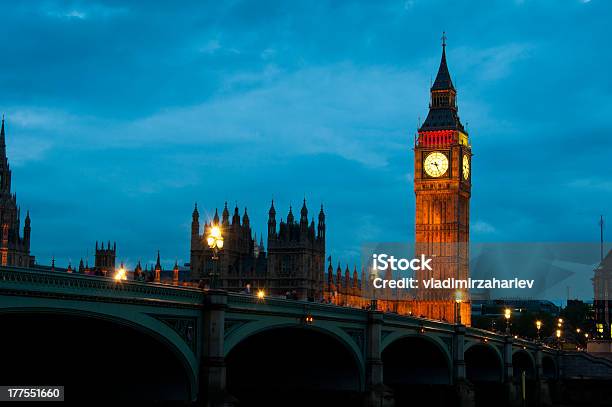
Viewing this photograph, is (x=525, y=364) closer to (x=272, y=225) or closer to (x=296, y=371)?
(x=272, y=225)

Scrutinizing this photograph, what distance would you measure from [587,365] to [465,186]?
6453 centimetres

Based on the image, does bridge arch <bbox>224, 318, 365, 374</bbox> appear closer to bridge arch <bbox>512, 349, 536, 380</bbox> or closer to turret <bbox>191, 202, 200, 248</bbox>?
bridge arch <bbox>512, 349, 536, 380</bbox>

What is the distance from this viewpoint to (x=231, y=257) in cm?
16388

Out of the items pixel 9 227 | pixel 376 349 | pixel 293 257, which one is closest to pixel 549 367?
pixel 293 257

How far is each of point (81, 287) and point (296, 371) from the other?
33066 mm

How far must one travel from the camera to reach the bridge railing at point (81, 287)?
112 ft

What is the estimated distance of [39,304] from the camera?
115ft

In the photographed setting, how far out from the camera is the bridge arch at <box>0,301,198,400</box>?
3706 centimetres

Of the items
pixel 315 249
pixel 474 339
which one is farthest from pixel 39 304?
pixel 315 249

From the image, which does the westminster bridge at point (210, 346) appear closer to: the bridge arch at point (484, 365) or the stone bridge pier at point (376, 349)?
the stone bridge pier at point (376, 349)

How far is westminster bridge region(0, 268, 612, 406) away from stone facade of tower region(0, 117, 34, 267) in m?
91.4

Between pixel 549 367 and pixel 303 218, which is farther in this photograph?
pixel 303 218

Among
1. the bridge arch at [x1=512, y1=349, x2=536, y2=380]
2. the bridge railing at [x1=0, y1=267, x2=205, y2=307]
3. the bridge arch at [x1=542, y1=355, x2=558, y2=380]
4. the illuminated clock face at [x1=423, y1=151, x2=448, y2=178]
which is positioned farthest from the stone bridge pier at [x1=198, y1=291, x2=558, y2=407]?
the illuminated clock face at [x1=423, y1=151, x2=448, y2=178]

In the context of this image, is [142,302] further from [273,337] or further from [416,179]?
[416,179]
